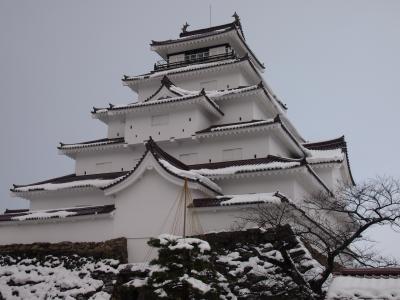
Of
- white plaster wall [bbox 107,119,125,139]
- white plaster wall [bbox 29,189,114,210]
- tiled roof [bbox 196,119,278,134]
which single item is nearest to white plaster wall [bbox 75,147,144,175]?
white plaster wall [bbox 107,119,125,139]

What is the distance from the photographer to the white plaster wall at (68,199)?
83.3ft

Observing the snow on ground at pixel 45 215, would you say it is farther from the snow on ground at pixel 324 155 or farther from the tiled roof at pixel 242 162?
the snow on ground at pixel 324 155

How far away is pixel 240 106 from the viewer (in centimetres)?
2717

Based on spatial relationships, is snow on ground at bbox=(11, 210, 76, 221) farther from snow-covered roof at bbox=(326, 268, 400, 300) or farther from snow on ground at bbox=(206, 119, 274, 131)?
snow-covered roof at bbox=(326, 268, 400, 300)

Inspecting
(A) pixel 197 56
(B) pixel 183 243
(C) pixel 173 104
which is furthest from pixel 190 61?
(B) pixel 183 243

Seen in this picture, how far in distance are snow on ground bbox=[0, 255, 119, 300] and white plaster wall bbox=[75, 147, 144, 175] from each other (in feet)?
27.1

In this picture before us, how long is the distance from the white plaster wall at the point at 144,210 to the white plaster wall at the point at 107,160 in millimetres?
6212

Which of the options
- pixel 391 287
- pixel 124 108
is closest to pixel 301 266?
pixel 391 287

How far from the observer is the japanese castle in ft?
66.7

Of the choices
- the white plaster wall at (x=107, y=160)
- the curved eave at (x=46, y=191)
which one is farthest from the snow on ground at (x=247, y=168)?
the curved eave at (x=46, y=191)

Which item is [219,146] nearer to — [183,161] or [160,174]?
[183,161]

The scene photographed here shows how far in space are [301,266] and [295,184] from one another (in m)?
6.20

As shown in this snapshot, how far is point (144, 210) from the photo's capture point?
20625 mm

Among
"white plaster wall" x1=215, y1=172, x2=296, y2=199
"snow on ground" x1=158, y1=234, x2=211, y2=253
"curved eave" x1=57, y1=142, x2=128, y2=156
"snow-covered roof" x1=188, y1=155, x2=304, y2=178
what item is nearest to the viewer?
"snow on ground" x1=158, y1=234, x2=211, y2=253
